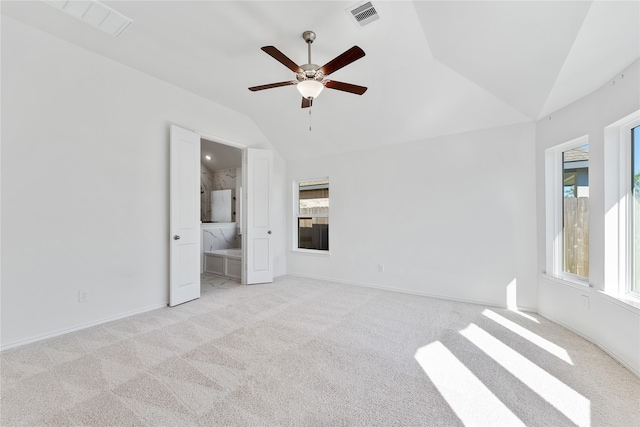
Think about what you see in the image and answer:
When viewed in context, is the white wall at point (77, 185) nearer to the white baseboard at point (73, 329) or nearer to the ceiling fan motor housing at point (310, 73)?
the white baseboard at point (73, 329)

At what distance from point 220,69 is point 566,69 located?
376 centimetres

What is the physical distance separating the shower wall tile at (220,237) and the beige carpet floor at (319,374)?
3.29 meters

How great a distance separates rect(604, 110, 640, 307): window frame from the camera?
2.42m

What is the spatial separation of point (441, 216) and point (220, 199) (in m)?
5.65

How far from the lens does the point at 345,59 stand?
229 cm

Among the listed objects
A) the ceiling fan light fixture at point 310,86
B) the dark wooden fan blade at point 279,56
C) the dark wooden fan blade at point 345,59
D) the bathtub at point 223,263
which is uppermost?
the dark wooden fan blade at point 279,56

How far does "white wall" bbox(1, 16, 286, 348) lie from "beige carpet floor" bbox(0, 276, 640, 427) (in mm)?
394

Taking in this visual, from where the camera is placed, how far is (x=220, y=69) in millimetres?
3455

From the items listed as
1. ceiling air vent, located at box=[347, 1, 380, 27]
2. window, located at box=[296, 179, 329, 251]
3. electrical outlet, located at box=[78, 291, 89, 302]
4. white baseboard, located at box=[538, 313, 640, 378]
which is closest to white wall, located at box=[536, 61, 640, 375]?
white baseboard, located at box=[538, 313, 640, 378]

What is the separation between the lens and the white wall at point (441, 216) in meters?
3.52

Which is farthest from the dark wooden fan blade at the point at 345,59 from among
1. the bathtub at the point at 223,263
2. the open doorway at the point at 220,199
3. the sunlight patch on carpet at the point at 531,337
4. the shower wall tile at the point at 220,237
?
the shower wall tile at the point at 220,237

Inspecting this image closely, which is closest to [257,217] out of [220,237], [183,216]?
[183,216]

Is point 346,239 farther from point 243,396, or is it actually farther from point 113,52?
point 113,52

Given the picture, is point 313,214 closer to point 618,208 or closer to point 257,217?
point 257,217
